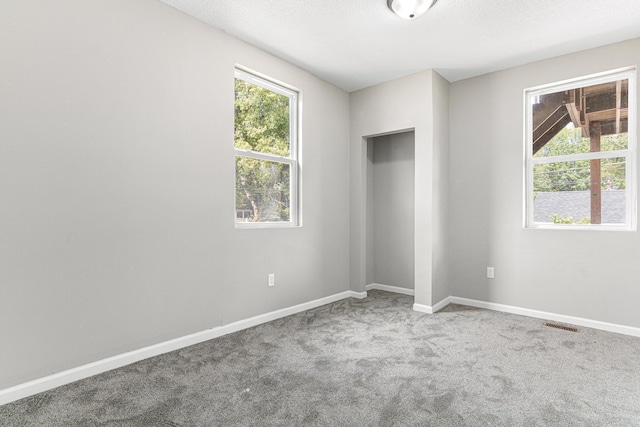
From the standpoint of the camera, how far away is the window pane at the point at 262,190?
3256mm

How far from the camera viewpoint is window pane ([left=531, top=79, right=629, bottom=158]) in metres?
3.21

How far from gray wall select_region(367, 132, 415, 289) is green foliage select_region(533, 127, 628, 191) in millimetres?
1467

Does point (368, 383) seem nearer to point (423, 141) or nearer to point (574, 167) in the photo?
point (423, 141)

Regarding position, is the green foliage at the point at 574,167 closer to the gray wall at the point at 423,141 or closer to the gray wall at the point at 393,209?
the gray wall at the point at 423,141

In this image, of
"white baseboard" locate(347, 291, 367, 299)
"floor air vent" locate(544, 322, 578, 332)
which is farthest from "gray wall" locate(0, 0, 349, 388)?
"floor air vent" locate(544, 322, 578, 332)

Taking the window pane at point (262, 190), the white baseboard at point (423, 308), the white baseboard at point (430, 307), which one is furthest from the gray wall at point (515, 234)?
the window pane at point (262, 190)

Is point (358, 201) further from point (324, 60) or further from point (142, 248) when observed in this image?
point (142, 248)

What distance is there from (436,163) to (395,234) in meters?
1.28

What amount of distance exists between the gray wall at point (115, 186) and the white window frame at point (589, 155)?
2729 mm

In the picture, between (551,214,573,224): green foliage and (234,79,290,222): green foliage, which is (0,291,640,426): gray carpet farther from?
(234,79,290,222): green foliage

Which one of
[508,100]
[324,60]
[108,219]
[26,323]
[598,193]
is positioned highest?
[324,60]

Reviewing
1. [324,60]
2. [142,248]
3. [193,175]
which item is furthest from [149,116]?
[324,60]

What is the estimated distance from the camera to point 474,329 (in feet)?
10.4

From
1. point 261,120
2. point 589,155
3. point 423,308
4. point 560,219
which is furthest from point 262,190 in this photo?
point 589,155
